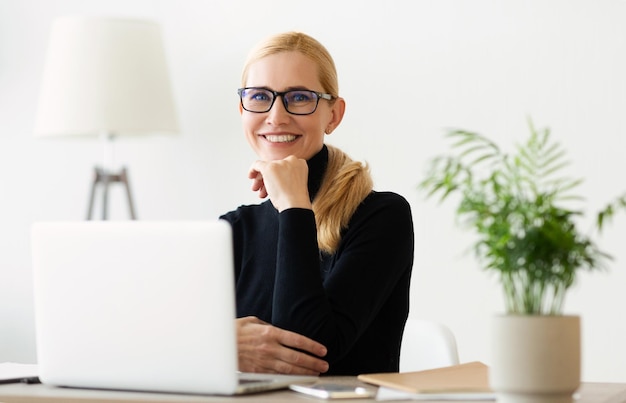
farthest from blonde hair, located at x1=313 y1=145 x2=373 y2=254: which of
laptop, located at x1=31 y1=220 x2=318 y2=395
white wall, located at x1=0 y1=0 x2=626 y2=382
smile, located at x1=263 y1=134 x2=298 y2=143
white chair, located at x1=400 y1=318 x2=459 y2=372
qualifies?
white wall, located at x1=0 y1=0 x2=626 y2=382

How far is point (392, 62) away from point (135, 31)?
0.86 m

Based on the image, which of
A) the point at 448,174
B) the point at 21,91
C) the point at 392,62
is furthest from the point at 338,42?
the point at 448,174

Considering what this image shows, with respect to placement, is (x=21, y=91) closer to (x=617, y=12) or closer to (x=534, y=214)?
(x=617, y=12)

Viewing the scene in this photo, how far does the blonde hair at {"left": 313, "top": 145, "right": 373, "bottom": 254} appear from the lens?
2.01 meters

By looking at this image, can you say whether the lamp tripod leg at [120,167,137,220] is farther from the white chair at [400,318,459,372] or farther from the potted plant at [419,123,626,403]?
the potted plant at [419,123,626,403]

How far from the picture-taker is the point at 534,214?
1208mm

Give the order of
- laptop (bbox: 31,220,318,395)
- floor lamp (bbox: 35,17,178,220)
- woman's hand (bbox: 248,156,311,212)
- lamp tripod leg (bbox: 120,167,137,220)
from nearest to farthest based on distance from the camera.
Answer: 1. laptop (bbox: 31,220,318,395)
2. woman's hand (bbox: 248,156,311,212)
3. floor lamp (bbox: 35,17,178,220)
4. lamp tripod leg (bbox: 120,167,137,220)

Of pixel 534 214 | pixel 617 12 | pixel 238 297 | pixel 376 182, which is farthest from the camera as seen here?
pixel 376 182

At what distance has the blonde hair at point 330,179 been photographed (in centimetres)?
202

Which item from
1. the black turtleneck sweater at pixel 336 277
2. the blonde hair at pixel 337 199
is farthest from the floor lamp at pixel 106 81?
the blonde hair at pixel 337 199

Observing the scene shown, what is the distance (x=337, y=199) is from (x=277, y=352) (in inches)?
17.0

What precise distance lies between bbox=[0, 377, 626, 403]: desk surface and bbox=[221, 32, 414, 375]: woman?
12.5 inches

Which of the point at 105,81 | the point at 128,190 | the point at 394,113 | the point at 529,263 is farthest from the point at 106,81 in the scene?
the point at 529,263

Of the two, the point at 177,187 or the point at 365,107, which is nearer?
the point at 365,107
